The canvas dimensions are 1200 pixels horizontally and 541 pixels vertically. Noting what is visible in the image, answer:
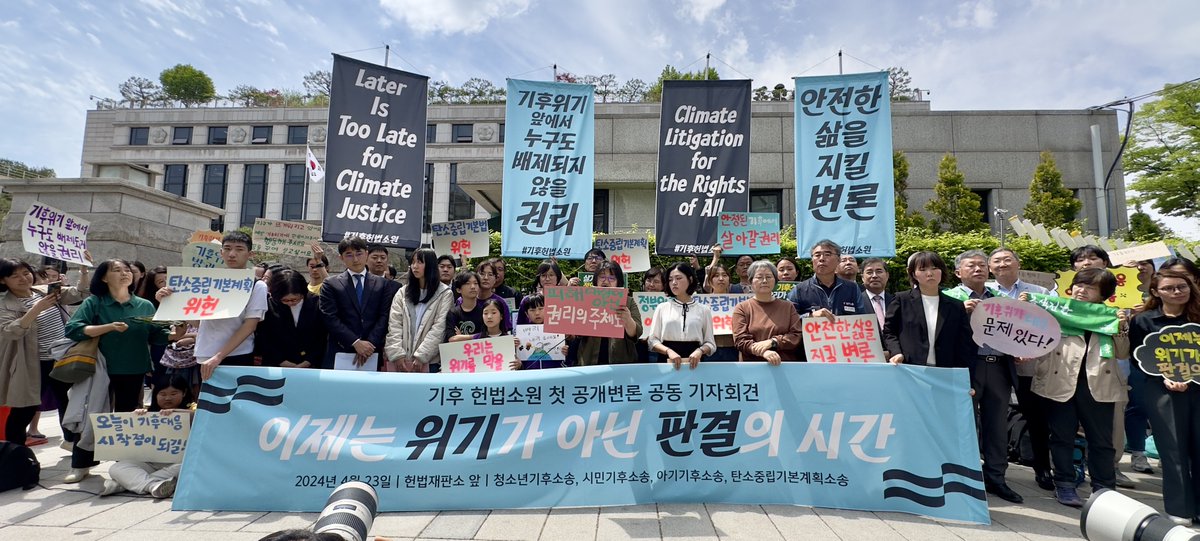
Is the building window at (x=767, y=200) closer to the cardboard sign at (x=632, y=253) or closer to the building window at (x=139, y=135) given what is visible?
the cardboard sign at (x=632, y=253)

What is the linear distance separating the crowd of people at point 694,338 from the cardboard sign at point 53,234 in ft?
1.69

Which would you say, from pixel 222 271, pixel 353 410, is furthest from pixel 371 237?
pixel 353 410

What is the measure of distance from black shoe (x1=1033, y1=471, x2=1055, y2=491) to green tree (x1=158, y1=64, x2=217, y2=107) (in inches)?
2467

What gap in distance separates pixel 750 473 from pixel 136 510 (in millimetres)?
4253

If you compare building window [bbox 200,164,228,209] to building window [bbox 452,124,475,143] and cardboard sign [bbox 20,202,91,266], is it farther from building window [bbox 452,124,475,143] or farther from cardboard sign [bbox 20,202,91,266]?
cardboard sign [bbox 20,202,91,266]

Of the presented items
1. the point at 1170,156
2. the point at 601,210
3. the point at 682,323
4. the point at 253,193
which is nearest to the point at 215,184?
the point at 253,193

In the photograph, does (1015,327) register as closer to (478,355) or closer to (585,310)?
(585,310)

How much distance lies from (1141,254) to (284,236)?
31.6 ft

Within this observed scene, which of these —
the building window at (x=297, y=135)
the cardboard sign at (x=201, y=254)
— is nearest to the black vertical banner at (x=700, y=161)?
the cardboard sign at (x=201, y=254)

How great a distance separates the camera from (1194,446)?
12.8ft

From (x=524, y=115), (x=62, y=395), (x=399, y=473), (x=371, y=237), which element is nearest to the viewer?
(x=399, y=473)

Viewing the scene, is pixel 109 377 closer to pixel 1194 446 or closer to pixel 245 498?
pixel 245 498

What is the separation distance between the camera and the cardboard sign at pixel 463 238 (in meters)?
7.71

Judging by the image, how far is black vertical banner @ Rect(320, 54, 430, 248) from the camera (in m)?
6.66
